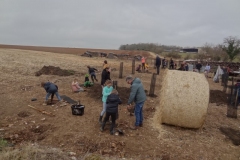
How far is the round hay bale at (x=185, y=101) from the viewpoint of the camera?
6.85m

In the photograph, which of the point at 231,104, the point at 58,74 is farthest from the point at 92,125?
the point at 58,74

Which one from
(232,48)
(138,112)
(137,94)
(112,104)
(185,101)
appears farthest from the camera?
(232,48)

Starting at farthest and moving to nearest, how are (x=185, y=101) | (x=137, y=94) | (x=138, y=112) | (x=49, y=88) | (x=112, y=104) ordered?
(x=49, y=88), (x=138, y=112), (x=137, y=94), (x=185, y=101), (x=112, y=104)

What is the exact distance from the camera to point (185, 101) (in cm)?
689

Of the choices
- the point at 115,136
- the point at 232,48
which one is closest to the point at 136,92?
the point at 115,136

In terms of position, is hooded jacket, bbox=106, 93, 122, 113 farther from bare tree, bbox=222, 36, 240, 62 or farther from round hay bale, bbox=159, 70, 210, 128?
bare tree, bbox=222, 36, 240, 62

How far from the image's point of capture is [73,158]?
17.3ft

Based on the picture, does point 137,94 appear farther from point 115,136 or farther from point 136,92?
point 115,136

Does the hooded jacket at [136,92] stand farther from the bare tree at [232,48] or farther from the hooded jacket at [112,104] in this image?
the bare tree at [232,48]

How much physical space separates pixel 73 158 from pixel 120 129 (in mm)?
2023

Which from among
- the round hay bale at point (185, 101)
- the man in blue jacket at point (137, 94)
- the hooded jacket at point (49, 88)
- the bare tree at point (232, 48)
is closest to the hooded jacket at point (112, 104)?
the man in blue jacket at point (137, 94)

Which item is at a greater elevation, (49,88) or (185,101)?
(185,101)

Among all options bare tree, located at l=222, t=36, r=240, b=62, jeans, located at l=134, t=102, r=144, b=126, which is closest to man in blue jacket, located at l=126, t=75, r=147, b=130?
jeans, located at l=134, t=102, r=144, b=126

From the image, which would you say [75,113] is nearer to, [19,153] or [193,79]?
[19,153]
